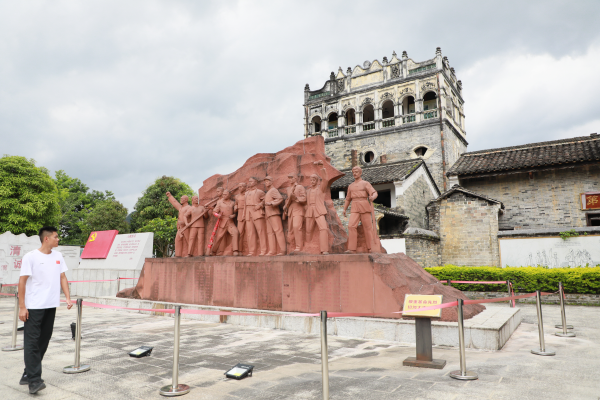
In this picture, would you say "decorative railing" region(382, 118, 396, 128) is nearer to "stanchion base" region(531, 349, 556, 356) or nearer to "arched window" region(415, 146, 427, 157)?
"arched window" region(415, 146, 427, 157)

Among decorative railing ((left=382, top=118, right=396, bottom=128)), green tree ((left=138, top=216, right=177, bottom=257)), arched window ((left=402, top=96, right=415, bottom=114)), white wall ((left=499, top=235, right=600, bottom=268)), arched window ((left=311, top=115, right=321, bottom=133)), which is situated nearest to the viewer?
white wall ((left=499, top=235, right=600, bottom=268))

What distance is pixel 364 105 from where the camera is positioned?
3058cm

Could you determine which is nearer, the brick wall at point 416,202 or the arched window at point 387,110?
the brick wall at point 416,202

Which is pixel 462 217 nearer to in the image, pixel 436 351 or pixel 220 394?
pixel 436 351

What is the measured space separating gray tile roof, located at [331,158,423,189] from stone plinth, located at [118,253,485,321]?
12897mm

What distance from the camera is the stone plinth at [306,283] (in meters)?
6.99

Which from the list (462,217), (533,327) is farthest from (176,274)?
(462,217)

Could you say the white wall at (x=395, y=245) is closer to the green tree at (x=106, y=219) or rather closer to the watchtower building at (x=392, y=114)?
the watchtower building at (x=392, y=114)

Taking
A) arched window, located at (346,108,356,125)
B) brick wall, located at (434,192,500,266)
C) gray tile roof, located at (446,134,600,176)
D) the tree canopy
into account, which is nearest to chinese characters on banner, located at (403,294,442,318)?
brick wall, located at (434,192,500,266)

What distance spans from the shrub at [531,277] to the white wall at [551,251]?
1.59m

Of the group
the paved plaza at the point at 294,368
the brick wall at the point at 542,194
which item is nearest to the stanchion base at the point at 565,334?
the paved plaza at the point at 294,368

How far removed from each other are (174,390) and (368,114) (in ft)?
99.2

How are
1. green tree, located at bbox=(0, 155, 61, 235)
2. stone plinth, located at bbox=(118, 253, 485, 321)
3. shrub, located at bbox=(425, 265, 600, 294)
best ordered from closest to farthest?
stone plinth, located at bbox=(118, 253, 485, 321) < shrub, located at bbox=(425, 265, 600, 294) < green tree, located at bbox=(0, 155, 61, 235)

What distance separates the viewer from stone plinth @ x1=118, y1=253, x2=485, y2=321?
6988 mm
